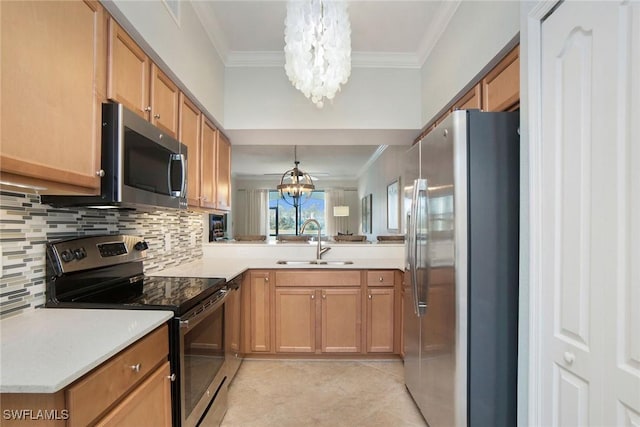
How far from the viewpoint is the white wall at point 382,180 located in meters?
4.83

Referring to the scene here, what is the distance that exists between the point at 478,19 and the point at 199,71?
1874 mm

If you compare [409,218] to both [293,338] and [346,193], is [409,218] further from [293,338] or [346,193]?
[346,193]

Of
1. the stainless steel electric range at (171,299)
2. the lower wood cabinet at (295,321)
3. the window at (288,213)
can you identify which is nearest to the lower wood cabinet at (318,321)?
the lower wood cabinet at (295,321)

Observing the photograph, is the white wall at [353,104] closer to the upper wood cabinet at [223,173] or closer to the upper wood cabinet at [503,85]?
the upper wood cabinet at [223,173]

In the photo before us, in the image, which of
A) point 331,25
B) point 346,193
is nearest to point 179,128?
point 331,25

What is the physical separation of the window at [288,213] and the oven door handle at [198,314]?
7546 millimetres

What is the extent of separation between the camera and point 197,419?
4.97ft

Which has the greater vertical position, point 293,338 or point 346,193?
point 346,193

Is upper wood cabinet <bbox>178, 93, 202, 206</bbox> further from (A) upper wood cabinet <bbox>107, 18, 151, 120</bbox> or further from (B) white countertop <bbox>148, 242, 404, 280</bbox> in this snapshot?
(B) white countertop <bbox>148, 242, 404, 280</bbox>

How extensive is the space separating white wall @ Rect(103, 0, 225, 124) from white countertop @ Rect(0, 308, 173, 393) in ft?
4.25

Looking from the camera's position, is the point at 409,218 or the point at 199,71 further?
the point at 199,71

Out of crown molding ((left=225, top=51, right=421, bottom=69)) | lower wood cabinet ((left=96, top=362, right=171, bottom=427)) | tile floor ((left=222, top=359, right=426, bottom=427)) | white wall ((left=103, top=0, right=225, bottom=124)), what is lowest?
tile floor ((left=222, top=359, right=426, bottom=427))

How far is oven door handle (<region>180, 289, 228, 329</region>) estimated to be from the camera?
1363 millimetres

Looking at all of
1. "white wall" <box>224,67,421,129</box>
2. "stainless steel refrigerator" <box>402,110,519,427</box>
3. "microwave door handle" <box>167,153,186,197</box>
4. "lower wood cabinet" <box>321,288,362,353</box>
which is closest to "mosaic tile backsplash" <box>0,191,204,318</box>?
"microwave door handle" <box>167,153,186,197</box>
